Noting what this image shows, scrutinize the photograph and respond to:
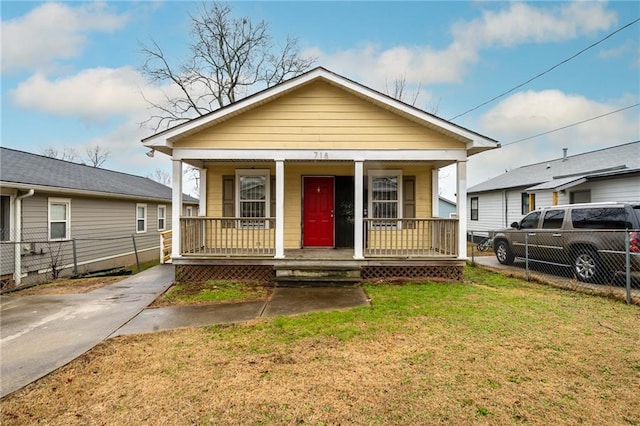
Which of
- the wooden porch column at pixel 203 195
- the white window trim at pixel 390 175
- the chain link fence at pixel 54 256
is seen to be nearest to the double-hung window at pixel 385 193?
the white window trim at pixel 390 175

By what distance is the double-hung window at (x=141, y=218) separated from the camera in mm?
15609

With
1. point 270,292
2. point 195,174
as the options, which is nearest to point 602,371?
point 270,292

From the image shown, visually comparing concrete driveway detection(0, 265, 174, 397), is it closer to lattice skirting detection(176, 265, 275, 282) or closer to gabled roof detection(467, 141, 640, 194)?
lattice skirting detection(176, 265, 275, 282)

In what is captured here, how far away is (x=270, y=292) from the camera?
686 cm

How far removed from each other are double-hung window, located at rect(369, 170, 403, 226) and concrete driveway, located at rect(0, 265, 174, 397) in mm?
5658

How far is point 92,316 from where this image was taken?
17.8 ft

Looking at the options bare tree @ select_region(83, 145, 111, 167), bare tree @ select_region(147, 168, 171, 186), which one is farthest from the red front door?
bare tree @ select_region(147, 168, 171, 186)

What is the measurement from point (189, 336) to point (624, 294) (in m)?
7.58

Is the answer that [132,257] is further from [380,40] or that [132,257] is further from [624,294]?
[624,294]

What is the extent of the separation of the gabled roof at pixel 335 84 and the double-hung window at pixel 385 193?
6.27 feet

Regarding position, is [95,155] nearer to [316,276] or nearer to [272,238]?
[272,238]

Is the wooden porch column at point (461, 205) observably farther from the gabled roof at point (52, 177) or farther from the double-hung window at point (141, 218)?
the double-hung window at point (141, 218)

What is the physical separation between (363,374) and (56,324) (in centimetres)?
480

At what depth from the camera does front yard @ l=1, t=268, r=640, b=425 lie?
104 inches
